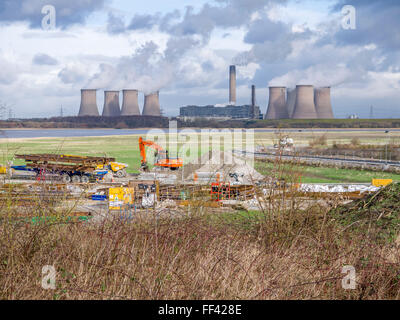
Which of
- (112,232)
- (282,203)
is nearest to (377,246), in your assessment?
(282,203)

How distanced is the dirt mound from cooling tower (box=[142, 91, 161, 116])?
304 ft

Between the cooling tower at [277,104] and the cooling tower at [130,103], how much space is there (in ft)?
92.2

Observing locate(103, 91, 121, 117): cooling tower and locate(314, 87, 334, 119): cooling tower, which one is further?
locate(103, 91, 121, 117): cooling tower

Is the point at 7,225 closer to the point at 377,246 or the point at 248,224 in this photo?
the point at 248,224

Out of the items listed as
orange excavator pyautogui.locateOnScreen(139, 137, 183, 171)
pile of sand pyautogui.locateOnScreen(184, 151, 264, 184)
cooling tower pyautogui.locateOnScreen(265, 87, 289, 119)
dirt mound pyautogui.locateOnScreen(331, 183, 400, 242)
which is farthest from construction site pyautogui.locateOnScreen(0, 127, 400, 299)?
cooling tower pyautogui.locateOnScreen(265, 87, 289, 119)

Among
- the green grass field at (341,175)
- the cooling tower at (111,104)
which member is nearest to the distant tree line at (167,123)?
the cooling tower at (111,104)

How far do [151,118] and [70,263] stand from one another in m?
99.0

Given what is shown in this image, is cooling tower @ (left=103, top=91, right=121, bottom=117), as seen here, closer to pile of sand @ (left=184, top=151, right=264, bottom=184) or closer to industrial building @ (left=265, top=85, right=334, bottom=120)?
industrial building @ (left=265, top=85, right=334, bottom=120)

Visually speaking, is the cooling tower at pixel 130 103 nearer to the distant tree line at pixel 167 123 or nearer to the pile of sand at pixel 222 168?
the distant tree line at pixel 167 123

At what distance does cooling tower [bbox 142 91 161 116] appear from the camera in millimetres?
98938

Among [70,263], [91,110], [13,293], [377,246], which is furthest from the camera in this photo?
[91,110]

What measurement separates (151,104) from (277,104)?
27820mm

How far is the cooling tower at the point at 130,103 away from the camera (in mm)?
94750

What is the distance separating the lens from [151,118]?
10262 cm
